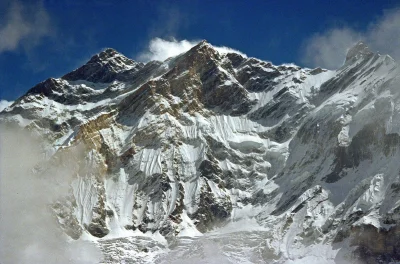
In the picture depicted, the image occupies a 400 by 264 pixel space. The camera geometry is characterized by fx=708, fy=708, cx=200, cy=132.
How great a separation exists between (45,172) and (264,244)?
6885 cm

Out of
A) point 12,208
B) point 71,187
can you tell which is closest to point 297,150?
point 71,187

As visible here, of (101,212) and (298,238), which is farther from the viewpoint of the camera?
(101,212)

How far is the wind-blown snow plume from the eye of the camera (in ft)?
511

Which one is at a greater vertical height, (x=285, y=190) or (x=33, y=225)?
(x=285, y=190)

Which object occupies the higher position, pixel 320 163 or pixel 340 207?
pixel 320 163

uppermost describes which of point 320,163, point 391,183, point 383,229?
point 320,163

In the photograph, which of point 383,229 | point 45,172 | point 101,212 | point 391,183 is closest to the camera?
point 383,229

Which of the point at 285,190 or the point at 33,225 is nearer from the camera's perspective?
the point at 33,225

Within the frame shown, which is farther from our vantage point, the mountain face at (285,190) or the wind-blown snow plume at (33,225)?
the wind-blown snow plume at (33,225)

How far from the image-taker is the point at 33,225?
558 feet

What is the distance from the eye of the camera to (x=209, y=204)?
595 ft

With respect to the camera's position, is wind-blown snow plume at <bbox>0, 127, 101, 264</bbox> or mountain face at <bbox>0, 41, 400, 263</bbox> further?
wind-blown snow plume at <bbox>0, 127, 101, 264</bbox>

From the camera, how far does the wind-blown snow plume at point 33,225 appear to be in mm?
155625

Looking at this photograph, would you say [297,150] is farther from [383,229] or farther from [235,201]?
[383,229]
